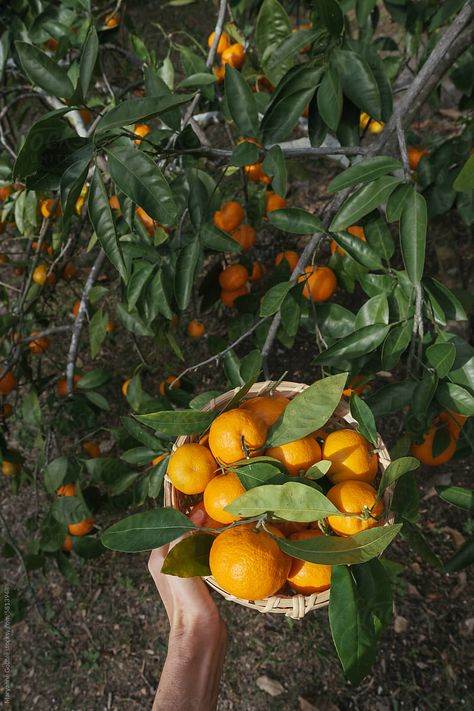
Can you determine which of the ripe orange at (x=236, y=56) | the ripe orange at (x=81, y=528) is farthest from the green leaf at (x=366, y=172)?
the ripe orange at (x=81, y=528)

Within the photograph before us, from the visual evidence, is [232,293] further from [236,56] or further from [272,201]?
[236,56]

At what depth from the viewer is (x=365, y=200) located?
0.93 meters

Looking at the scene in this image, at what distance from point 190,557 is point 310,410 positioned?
0.29 m

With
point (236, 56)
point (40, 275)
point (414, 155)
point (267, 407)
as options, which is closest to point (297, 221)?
point (267, 407)

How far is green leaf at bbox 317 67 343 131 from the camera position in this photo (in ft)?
3.49

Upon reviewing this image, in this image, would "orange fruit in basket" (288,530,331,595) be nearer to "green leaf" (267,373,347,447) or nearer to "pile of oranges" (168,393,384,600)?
"pile of oranges" (168,393,384,600)

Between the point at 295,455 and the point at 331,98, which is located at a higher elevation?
the point at 331,98

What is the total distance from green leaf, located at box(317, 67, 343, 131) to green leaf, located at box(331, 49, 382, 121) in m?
0.03

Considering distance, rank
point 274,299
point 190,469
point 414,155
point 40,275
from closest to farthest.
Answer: point 190,469 < point 274,299 < point 414,155 < point 40,275

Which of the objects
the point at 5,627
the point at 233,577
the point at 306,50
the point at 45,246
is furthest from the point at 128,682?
the point at 306,50

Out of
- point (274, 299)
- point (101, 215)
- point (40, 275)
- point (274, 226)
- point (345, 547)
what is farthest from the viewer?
point (40, 275)

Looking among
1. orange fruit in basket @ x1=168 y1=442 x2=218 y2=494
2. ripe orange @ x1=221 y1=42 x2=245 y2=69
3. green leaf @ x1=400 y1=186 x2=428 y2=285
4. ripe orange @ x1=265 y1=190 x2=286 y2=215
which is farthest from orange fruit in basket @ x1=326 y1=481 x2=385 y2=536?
ripe orange @ x1=221 y1=42 x2=245 y2=69

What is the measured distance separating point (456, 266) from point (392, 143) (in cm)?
88

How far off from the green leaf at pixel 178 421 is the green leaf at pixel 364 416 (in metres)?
0.24
